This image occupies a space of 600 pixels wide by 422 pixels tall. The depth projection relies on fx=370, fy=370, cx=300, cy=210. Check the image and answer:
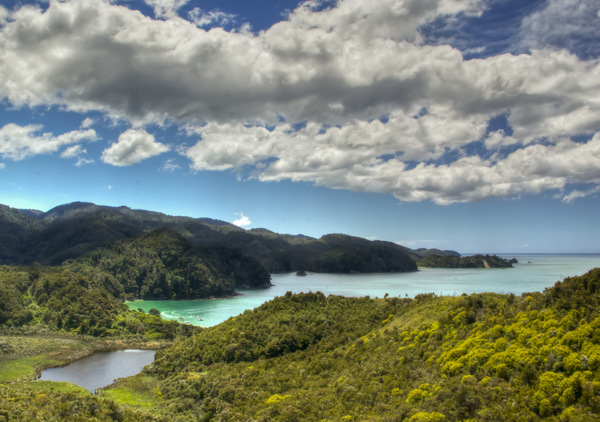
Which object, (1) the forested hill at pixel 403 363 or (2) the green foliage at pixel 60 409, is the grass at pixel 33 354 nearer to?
(1) the forested hill at pixel 403 363

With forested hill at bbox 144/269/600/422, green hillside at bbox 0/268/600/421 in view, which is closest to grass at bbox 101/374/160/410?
green hillside at bbox 0/268/600/421

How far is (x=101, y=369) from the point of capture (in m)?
62.6

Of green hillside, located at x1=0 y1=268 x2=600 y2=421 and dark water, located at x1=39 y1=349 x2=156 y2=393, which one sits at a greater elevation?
green hillside, located at x1=0 y1=268 x2=600 y2=421

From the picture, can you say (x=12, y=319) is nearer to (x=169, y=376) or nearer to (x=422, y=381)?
(x=169, y=376)

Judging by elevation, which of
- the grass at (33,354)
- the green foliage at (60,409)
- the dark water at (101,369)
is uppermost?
the green foliage at (60,409)

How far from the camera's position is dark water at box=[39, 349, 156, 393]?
55.7 metres

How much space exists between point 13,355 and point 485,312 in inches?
2928

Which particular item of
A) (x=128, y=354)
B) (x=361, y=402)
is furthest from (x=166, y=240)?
(x=361, y=402)

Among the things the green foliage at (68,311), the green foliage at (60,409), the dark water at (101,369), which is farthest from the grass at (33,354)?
the green foliage at (60,409)

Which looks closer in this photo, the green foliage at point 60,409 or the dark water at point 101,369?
A: the green foliage at point 60,409

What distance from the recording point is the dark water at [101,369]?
2191 inches

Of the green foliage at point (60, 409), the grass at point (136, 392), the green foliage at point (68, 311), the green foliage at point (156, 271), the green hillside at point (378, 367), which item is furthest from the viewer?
the green foliage at point (156, 271)

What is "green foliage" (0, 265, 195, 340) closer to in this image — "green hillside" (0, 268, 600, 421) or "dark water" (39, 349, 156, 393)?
"dark water" (39, 349, 156, 393)

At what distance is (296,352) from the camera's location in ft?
142
